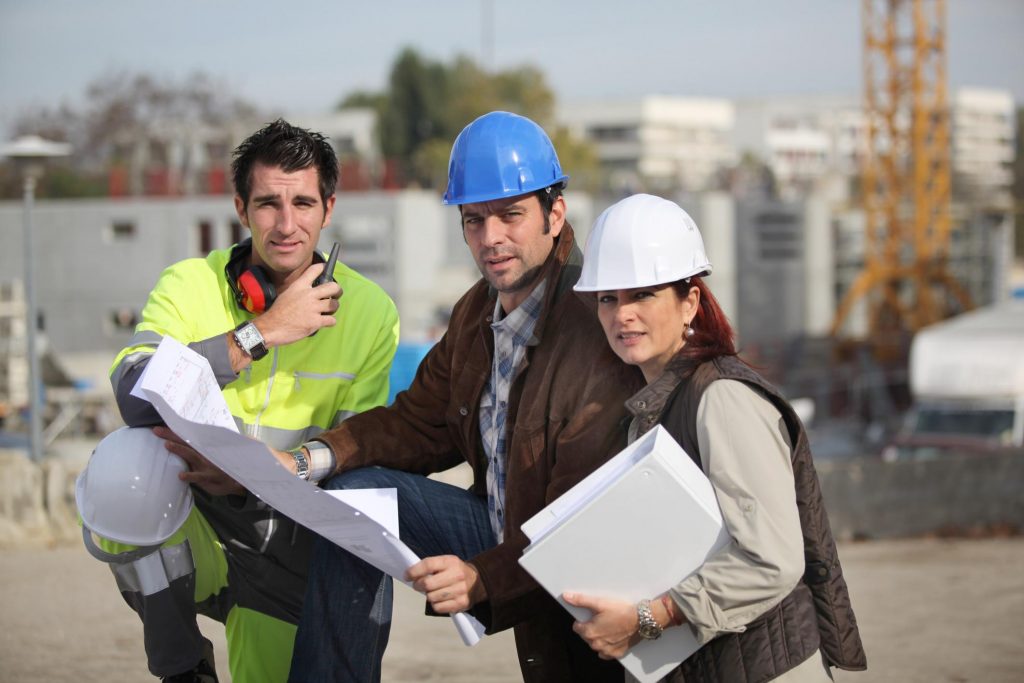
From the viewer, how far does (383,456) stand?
148 inches

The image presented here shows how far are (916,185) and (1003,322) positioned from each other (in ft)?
98.3

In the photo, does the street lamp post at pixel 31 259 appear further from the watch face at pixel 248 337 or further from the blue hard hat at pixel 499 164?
the blue hard hat at pixel 499 164

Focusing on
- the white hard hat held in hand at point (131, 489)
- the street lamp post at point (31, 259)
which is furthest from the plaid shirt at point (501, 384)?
the street lamp post at point (31, 259)

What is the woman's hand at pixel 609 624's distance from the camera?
287 cm

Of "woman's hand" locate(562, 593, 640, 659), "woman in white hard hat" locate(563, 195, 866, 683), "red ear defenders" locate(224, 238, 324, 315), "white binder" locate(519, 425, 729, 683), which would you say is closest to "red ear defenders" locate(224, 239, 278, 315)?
"red ear defenders" locate(224, 238, 324, 315)

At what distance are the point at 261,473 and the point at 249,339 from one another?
1.97 ft

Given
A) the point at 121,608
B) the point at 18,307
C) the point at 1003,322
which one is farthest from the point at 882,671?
the point at 18,307

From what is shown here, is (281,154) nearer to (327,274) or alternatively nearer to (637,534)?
(327,274)

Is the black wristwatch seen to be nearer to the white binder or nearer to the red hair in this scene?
the white binder

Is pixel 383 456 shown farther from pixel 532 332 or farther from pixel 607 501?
pixel 607 501

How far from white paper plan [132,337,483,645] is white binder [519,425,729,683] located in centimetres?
43

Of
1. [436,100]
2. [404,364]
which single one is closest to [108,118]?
[436,100]

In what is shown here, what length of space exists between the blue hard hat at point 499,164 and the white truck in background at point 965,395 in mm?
14174

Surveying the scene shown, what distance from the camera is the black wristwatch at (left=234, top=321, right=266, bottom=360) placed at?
367cm
